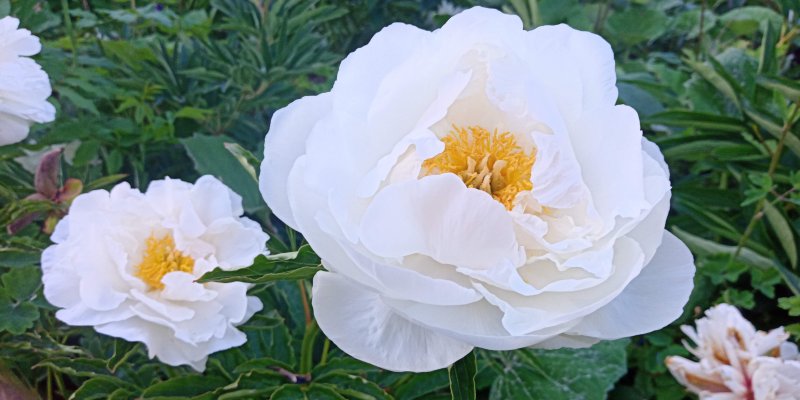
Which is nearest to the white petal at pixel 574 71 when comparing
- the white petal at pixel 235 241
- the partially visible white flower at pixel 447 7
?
the white petal at pixel 235 241

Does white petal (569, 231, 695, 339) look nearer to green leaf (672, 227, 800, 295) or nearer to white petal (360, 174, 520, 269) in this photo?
white petal (360, 174, 520, 269)

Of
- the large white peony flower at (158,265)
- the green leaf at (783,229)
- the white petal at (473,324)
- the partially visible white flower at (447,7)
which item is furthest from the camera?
the partially visible white flower at (447,7)

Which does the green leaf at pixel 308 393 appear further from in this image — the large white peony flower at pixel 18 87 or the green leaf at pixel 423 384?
the large white peony flower at pixel 18 87

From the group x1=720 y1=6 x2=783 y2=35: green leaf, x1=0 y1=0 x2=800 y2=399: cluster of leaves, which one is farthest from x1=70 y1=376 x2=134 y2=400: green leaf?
x1=720 y1=6 x2=783 y2=35: green leaf

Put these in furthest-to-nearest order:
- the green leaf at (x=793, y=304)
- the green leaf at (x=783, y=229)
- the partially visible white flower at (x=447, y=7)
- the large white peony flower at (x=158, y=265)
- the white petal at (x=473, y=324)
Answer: the partially visible white flower at (x=447, y=7)
the green leaf at (x=783, y=229)
the green leaf at (x=793, y=304)
the large white peony flower at (x=158, y=265)
the white petal at (x=473, y=324)

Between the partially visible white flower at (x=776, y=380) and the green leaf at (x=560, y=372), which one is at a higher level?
the partially visible white flower at (x=776, y=380)

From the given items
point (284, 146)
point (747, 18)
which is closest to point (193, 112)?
point (284, 146)
